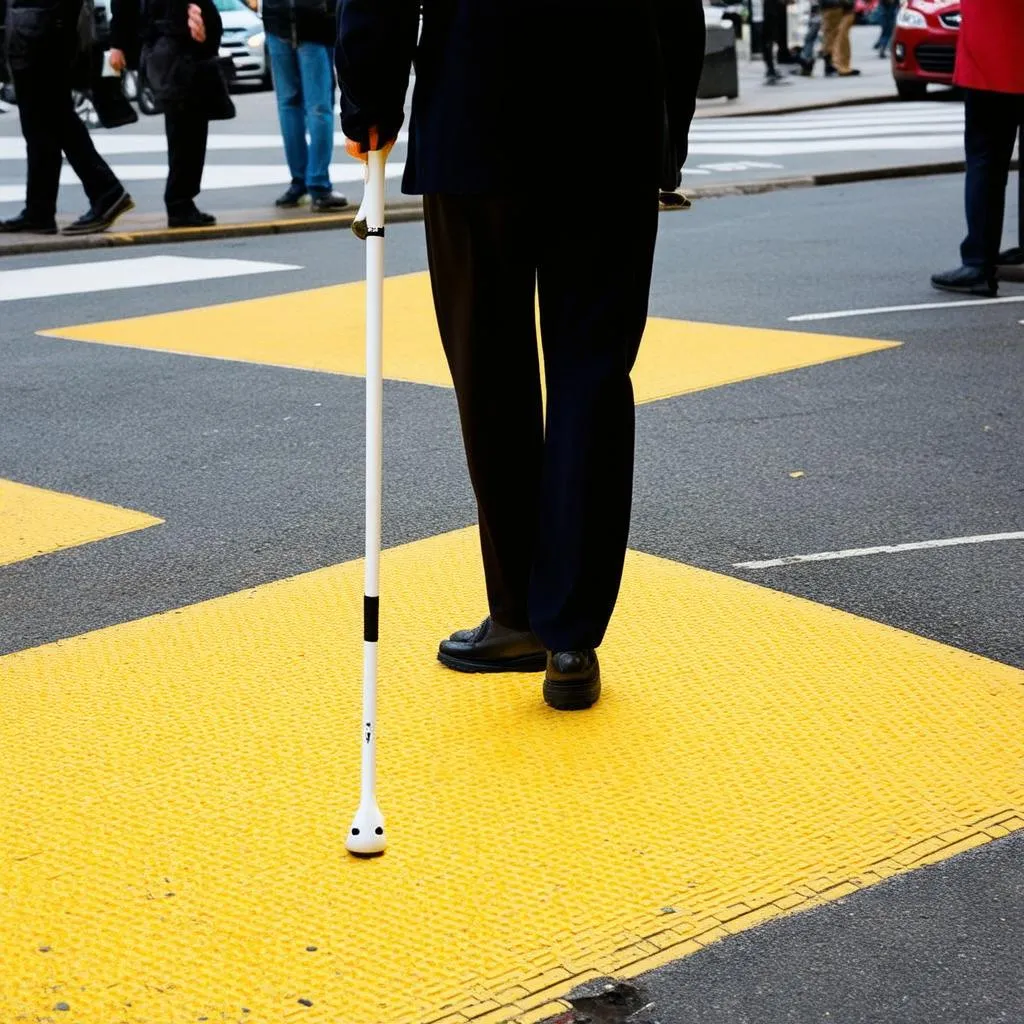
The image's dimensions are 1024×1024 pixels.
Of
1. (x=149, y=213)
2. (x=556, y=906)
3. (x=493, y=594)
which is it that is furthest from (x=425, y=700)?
(x=149, y=213)

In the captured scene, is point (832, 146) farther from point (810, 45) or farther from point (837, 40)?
point (810, 45)

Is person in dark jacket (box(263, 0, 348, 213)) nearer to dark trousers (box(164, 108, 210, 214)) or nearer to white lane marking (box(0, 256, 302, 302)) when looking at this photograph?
dark trousers (box(164, 108, 210, 214))

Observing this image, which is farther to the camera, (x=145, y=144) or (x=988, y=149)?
(x=145, y=144)

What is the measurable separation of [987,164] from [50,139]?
19.0 ft

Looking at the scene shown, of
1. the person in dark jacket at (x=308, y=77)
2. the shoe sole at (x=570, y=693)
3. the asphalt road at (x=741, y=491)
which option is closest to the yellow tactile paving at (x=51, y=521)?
the asphalt road at (x=741, y=491)

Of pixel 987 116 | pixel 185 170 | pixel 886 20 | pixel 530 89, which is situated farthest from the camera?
pixel 886 20

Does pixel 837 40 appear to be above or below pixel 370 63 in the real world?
above

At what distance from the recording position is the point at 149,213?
12227 mm

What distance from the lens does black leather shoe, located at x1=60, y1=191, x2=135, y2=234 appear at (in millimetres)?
10945

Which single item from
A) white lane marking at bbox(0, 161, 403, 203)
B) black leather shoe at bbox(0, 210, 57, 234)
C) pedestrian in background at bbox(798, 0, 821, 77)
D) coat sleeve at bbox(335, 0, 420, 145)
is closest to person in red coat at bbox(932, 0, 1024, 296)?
coat sleeve at bbox(335, 0, 420, 145)

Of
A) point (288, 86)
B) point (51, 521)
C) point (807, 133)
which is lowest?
point (51, 521)

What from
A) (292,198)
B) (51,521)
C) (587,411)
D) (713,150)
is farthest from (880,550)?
(713,150)

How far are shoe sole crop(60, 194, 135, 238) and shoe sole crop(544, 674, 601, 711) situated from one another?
27.1 ft

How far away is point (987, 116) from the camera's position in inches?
309
